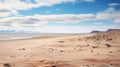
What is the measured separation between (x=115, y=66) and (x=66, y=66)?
149 inches

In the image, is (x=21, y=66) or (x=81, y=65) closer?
(x=21, y=66)

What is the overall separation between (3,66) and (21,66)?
128 centimetres

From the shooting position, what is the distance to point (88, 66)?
52.9 ft

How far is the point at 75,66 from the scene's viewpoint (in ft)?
53.2

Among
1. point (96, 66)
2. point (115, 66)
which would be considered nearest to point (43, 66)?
point (96, 66)

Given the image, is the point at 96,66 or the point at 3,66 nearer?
the point at 3,66

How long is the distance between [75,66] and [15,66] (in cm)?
453

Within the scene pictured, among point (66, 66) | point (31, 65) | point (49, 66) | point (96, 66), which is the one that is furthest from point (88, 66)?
point (31, 65)

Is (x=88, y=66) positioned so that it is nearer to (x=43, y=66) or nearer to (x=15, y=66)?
(x=43, y=66)

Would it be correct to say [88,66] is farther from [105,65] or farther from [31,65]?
[31,65]

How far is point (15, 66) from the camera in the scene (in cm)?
1542

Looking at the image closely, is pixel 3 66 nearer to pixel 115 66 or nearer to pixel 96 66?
pixel 96 66

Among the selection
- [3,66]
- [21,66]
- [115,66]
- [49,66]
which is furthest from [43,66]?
[115,66]

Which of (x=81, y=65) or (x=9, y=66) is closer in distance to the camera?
(x=9, y=66)
